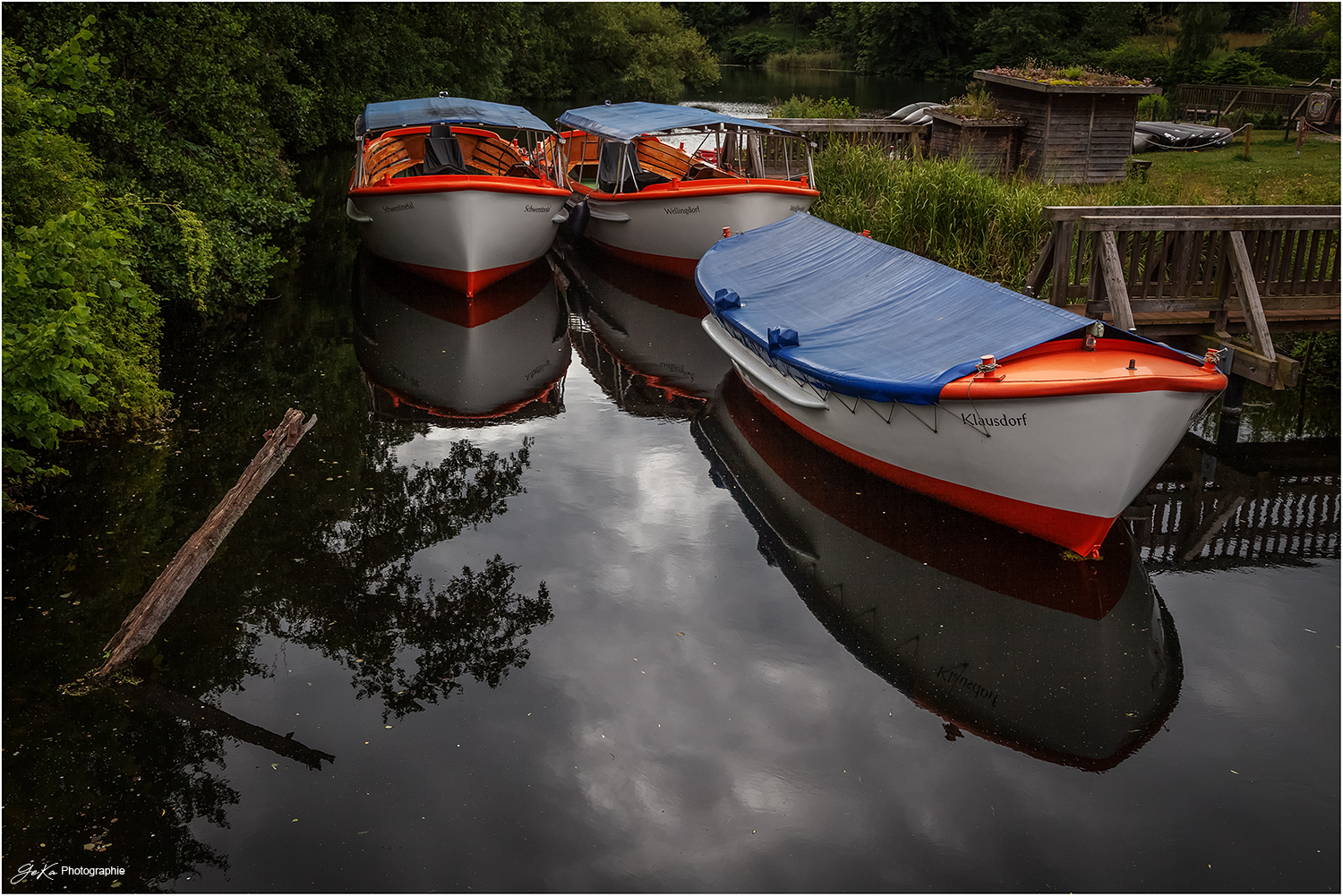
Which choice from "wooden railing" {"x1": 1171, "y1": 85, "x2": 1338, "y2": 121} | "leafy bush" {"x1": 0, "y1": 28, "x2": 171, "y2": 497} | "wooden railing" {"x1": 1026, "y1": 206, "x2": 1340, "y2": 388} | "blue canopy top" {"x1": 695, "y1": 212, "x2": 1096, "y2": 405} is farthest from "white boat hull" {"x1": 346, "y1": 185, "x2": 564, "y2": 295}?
"wooden railing" {"x1": 1171, "y1": 85, "x2": 1338, "y2": 121}

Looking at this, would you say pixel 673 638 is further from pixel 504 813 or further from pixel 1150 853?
pixel 1150 853

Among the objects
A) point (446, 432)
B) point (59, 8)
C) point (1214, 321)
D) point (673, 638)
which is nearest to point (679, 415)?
point (446, 432)

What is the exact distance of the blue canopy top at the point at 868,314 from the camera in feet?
26.2

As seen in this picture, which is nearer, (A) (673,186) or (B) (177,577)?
(B) (177,577)

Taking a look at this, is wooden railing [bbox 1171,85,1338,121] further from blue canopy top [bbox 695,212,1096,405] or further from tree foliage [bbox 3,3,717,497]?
tree foliage [bbox 3,3,717,497]

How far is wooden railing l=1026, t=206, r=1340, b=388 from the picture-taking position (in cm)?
990

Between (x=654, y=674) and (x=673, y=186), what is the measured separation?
11334mm

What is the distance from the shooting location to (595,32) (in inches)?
1788

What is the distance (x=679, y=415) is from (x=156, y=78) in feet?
26.9

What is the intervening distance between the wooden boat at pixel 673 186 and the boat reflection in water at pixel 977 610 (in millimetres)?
7082

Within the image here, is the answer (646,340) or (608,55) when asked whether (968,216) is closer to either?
(646,340)

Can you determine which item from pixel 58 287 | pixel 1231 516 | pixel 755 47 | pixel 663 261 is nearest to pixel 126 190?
pixel 58 287

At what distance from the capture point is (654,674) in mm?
6445

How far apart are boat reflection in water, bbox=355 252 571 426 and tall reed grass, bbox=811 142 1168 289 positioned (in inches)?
→ 194
